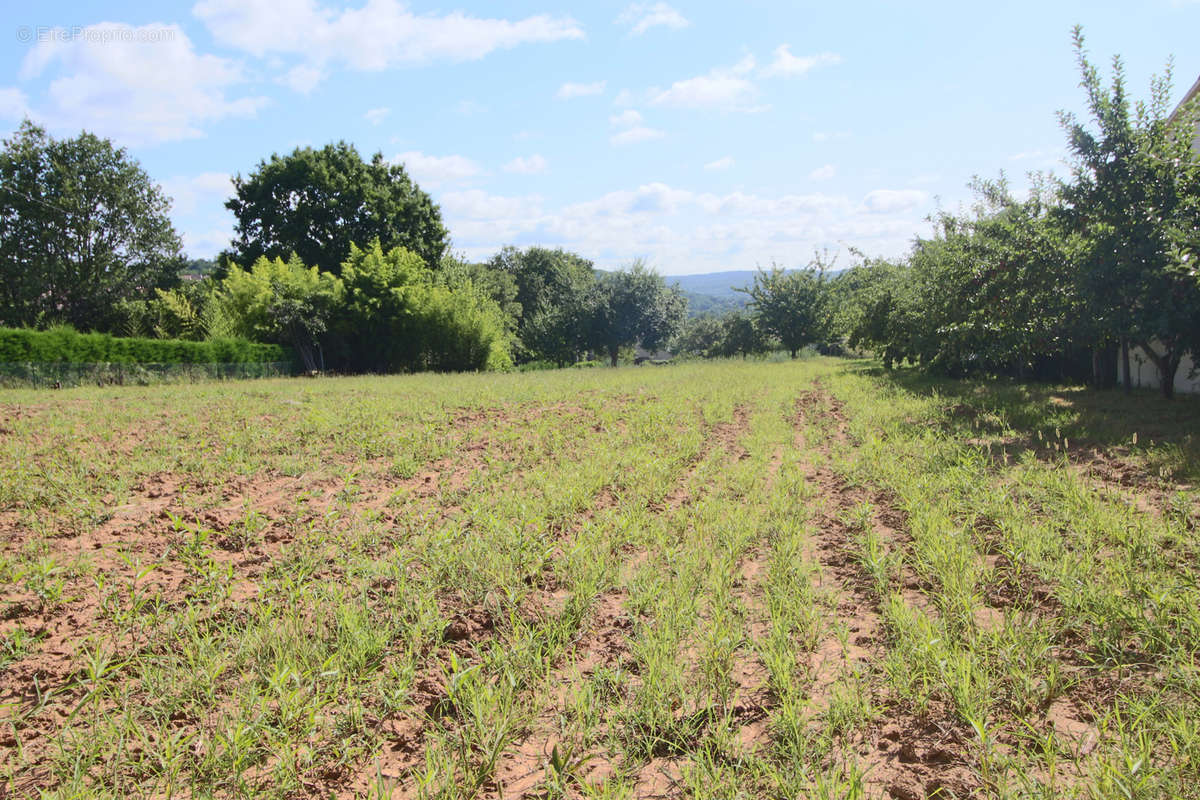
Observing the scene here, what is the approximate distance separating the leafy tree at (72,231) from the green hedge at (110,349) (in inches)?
623

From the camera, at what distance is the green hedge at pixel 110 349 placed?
15758mm

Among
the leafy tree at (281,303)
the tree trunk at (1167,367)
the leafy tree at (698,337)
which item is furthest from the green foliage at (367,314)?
the leafy tree at (698,337)

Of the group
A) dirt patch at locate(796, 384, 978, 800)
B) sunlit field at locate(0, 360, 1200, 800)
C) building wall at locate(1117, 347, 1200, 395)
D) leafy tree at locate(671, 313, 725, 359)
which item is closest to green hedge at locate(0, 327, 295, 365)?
sunlit field at locate(0, 360, 1200, 800)

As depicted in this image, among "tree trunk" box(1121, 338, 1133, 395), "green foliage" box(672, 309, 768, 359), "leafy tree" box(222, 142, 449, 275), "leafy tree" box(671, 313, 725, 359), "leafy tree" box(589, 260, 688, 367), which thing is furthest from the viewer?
"leafy tree" box(671, 313, 725, 359)

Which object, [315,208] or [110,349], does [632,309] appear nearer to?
[315,208]

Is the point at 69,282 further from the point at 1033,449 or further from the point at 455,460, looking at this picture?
the point at 1033,449

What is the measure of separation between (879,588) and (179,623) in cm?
386

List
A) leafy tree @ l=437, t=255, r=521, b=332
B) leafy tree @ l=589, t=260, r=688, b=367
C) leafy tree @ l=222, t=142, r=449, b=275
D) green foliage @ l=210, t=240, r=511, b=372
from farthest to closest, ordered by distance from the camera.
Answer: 1. leafy tree @ l=589, t=260, r=688, b=367
2. leafy tree @ l=437, t=255, r=521, b=332
3. leafy tree @ l=222, t=142, r=449, b=275
4. green foliage @ l=210, t=240, r=511, b=372

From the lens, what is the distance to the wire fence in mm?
15367

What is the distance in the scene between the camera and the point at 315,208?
29766 millimetres

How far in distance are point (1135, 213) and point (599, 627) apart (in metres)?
10.1

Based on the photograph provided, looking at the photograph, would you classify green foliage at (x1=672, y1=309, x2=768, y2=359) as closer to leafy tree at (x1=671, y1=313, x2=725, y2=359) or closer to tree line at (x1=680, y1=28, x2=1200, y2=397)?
leafy tree at (x1=671, y1=313, x2=725, y2=359)

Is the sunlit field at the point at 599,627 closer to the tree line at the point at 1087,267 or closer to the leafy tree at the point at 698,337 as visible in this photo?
the tree line at the point at 1087,267

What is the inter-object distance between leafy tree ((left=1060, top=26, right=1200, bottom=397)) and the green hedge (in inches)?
921
